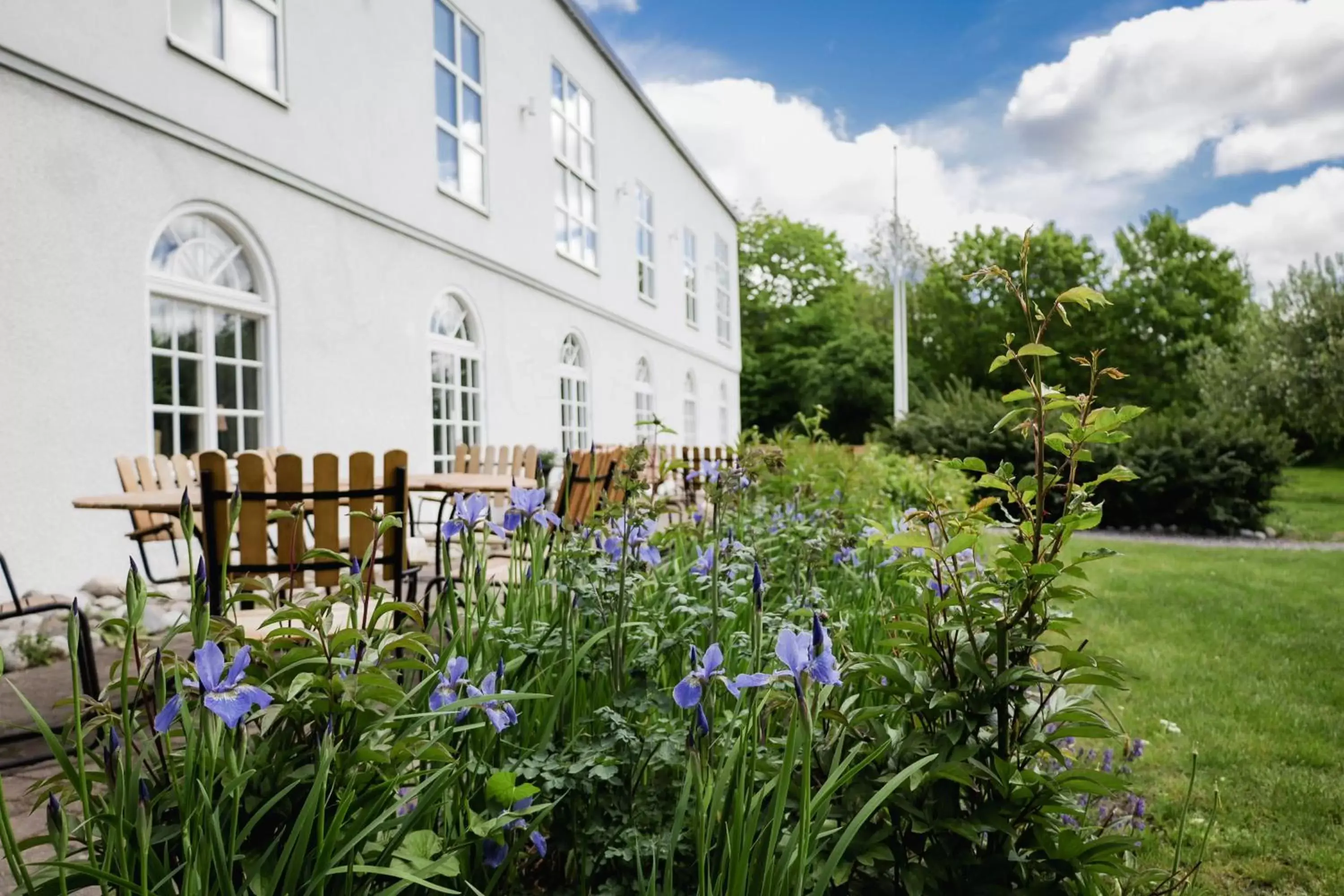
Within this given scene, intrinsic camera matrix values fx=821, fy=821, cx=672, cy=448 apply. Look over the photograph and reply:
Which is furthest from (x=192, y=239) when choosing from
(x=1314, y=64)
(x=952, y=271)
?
(x=1314, y=64)

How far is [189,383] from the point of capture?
5.90m

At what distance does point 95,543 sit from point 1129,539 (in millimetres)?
11793

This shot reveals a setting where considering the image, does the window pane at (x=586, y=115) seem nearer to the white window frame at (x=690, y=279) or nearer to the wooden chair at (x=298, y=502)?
the white window frame at (x=690, y=279)

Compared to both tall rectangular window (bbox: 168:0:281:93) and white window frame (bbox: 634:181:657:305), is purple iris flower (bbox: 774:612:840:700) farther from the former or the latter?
white window frame (bbox: 634:181:657:305)

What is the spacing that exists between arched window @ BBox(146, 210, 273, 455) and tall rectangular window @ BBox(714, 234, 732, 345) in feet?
50.5

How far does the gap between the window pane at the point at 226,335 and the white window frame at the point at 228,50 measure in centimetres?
177

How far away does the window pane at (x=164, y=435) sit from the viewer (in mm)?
5637

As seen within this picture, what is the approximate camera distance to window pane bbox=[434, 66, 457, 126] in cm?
903

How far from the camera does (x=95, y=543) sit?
16.8ft

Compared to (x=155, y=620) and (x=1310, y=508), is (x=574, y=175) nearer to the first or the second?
(x=155, y=620)

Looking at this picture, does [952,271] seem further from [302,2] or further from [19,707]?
[19,707]

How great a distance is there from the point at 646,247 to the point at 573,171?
3.81 metres

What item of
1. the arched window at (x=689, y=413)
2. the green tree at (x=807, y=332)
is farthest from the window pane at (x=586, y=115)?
the green tree at (x=807, y=332)

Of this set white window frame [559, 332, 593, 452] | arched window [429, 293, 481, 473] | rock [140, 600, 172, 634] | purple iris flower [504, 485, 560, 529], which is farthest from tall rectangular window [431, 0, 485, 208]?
purple iris flower [504, 485, 560, 529]
